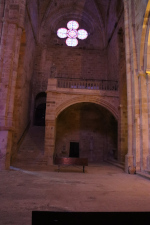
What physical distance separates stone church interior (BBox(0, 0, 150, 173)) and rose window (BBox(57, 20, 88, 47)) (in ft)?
0.32

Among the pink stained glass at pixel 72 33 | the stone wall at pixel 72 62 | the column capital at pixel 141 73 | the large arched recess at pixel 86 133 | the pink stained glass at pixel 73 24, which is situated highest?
the pink stained glass at pixel 73 24

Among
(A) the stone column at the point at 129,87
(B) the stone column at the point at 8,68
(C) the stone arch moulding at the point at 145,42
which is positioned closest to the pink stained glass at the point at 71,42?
(B) the stone column at the point at 8,68

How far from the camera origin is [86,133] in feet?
43.3

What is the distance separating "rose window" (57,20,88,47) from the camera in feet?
52.9

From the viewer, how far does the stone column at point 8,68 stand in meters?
7.20

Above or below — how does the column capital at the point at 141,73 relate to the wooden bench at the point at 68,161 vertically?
above

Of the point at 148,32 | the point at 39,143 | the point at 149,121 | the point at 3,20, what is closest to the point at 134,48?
the point at 148,32

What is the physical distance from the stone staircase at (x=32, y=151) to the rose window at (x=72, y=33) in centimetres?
926

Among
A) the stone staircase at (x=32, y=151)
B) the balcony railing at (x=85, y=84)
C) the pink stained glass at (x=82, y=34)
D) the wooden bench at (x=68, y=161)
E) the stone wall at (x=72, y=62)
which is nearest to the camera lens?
the wooden bench at (x=68, y=161)

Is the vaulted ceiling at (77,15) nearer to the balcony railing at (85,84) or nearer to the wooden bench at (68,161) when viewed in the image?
the balcony railing at (85,84)

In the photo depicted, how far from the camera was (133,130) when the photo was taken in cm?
690

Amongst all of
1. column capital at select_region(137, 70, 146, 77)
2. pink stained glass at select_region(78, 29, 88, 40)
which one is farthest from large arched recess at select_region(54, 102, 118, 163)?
pink stained glass at select_region(78, 29, 88, 40)

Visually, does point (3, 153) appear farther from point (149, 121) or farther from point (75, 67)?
point (75, 67)

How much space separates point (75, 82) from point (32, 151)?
655 cm
